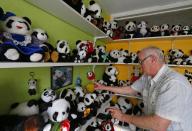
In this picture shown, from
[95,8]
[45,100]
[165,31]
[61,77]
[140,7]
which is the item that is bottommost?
[45,100]

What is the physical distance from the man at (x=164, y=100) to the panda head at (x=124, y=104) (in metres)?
0.72

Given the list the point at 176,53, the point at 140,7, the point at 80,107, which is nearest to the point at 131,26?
the point at 140,7

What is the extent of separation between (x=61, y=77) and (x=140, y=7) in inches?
58.2

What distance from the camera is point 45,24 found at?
953 mm

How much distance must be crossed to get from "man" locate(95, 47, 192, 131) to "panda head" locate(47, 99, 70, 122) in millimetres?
453

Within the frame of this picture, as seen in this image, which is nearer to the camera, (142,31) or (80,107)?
(80,107)

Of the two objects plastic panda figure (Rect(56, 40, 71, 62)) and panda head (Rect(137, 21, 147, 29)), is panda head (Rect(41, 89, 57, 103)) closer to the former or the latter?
plastic panda figure (Rect(56, 40, 71, 62))

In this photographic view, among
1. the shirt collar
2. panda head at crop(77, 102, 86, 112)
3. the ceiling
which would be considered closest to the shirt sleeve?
the shirt collar

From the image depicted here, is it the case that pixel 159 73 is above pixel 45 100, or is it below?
above

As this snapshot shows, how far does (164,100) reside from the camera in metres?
0.94

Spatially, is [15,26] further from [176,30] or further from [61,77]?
[176,30]

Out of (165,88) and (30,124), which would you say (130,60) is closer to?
(165,88)

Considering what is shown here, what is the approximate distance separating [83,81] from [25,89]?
2.37 ft

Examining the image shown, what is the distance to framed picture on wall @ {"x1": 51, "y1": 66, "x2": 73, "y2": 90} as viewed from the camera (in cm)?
105
